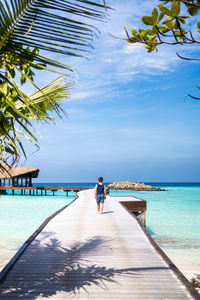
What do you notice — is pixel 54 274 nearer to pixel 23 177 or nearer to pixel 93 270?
pixel 93 270

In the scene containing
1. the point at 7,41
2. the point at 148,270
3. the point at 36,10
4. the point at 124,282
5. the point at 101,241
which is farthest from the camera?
the point at 101,241

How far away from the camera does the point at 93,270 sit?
171 inches

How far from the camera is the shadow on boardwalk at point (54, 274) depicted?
362cm

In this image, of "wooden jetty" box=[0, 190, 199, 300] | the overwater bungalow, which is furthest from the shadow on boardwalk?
the overwater bungalow

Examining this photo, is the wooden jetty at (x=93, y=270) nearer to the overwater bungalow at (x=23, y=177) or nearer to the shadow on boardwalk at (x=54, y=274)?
the shadow on boardwalk at (x=54, y=274)

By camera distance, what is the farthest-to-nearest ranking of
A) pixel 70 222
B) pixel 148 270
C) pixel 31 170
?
pixel 31 170 → pixel 70 222 → pixel 148 270

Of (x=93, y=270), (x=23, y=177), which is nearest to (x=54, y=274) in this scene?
(x=93, y=270)

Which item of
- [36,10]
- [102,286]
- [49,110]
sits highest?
[36,10]

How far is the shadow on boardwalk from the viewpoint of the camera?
11.9 feet

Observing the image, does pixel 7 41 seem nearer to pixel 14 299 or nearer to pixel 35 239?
pixel 14 299

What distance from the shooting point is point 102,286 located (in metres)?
3.78

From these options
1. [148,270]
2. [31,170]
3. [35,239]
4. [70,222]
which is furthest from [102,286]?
[31,170]

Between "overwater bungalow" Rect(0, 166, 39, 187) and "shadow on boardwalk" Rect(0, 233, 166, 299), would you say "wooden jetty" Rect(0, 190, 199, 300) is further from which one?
"overwater bungalow" Rect(0, 166, 39, 187)

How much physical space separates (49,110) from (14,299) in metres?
2.31
